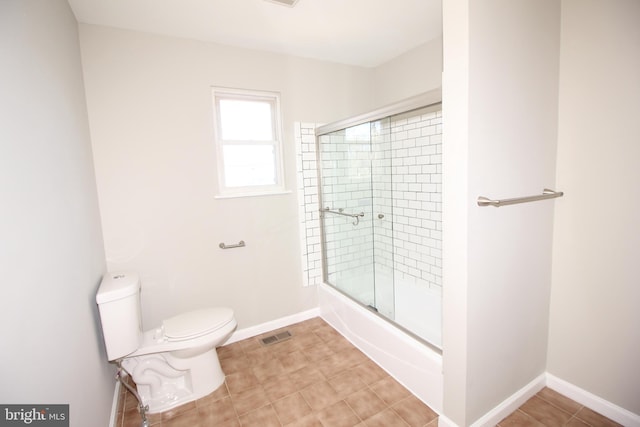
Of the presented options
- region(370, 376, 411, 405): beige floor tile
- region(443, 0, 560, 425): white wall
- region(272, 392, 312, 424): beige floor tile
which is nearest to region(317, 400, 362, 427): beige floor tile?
region(272, 392, 312, 424): beige floor tile

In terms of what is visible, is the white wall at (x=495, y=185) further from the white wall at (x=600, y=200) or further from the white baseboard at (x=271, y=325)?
the white baseboard at (x=271, y=325)

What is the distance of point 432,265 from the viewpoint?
2736 millimetres

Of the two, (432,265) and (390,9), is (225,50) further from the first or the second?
(432,265)

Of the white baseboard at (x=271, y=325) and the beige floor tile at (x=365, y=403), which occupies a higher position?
the white baseboard at (x=271, y=325)

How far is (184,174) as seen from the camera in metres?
2.31

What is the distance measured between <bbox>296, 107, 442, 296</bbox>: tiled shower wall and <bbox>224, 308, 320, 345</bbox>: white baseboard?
329 millimetres

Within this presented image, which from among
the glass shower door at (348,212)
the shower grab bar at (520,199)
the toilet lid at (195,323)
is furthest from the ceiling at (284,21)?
the toilet lid at (195,323)

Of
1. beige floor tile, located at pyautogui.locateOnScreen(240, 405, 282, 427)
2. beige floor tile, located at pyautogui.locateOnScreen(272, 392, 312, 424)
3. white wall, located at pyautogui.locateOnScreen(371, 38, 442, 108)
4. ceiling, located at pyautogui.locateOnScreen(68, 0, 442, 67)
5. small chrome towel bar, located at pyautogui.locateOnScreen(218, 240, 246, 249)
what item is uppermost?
ceiling, located at pyautogui.locateOnScreen(68, 0, 442, 67)

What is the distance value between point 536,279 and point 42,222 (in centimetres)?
241

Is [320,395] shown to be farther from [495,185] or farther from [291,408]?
[495,185]

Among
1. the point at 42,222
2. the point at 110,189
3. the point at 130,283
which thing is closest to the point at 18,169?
the point at 42,222

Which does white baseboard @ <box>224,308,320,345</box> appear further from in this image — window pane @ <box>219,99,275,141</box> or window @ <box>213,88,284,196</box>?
window pane @ <box>219,99,275,141</box>

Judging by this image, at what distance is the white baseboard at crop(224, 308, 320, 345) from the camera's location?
264 cm

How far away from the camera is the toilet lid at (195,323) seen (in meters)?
1.90
